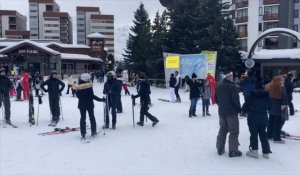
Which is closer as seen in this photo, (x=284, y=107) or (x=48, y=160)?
(x=48, y=160)

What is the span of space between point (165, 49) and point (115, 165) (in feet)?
88.3

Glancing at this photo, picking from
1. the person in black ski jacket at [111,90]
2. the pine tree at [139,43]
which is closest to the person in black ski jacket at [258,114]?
the person in black ski jacket at [111,90]

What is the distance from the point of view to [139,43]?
3981 centimetres

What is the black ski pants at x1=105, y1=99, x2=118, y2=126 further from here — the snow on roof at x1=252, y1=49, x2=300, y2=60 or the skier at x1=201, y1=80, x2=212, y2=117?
the snow on roof at x1=252, y1=49, x2=300, y2=60

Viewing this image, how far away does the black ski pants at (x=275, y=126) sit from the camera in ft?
28.7

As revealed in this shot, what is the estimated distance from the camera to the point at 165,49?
3338 centimetres

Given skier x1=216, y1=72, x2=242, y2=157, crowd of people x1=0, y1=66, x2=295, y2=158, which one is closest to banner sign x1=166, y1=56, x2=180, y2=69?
crowd of people x1=0, y1=66, x2=295, y2=158

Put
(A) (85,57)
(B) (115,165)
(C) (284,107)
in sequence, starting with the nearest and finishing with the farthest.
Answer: (B) (115,165) < (C) (284,107) < (A) (85,57)

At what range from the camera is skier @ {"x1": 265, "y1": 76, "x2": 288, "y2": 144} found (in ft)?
28.2

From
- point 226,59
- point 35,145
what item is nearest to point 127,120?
point 35,145

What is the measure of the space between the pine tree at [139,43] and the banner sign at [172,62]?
869 cm

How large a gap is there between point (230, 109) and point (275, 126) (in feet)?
6.76

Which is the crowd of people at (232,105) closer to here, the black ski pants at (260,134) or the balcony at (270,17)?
the black ski pants at (260,134)

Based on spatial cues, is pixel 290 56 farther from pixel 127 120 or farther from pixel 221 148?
pixel 221 148
